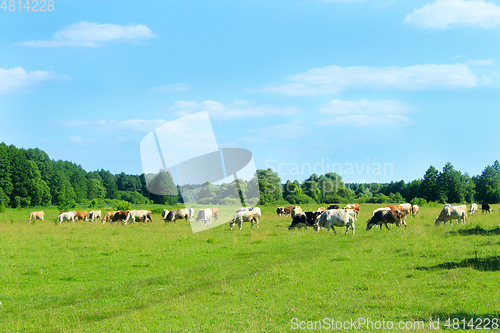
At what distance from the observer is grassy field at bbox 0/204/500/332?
26.7ft

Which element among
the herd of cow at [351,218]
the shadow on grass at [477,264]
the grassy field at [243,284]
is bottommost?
the grassy field at [243,284]

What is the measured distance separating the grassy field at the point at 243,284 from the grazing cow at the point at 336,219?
424 cm

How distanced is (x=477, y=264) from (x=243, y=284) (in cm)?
775

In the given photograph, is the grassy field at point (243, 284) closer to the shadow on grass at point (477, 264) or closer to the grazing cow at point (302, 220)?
the shadow on grass at point (477, 264)

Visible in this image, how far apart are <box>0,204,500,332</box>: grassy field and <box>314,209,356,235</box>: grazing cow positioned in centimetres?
424

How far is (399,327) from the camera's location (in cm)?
695

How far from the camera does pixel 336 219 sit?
25234mm

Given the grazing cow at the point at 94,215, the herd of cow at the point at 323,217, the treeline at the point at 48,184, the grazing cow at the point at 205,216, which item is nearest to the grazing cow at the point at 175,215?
the herd of cow at the point at 323,217

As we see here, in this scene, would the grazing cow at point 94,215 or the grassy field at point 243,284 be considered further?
the grazing cow at point 94,215

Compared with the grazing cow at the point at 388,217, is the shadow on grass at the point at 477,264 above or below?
below

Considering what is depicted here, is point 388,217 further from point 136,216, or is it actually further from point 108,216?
point 108,216

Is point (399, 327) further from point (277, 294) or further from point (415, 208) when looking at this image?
point (415, 208)

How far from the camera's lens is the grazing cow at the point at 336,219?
81.7 ft

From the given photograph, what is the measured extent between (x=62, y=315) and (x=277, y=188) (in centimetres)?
8574
